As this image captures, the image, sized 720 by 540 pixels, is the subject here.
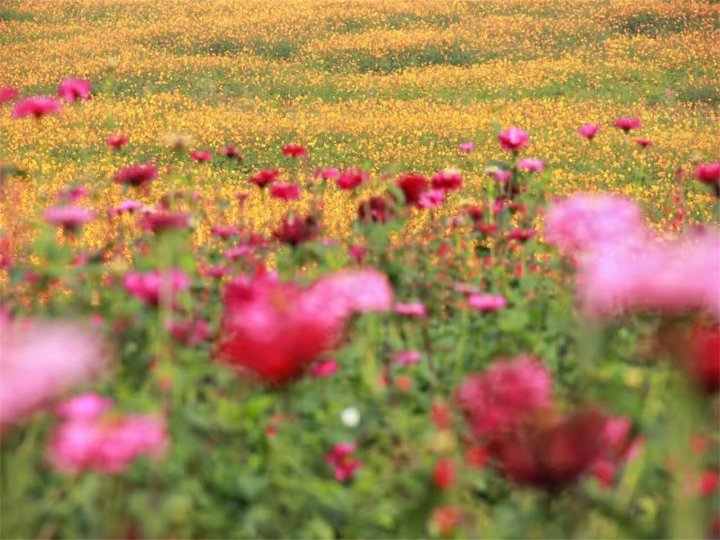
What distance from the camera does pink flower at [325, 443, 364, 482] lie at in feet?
7.96

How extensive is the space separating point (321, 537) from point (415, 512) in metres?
0.42

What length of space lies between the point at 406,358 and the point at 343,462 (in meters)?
0.38

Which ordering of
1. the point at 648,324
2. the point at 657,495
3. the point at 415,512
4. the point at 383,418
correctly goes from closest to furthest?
1. the point at 415,512
2. the point at 657,495
3. the point at 383,418
4. the point at 648,324

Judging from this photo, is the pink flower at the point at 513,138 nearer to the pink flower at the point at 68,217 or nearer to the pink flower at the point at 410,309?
the pink flower at the point at 410,309

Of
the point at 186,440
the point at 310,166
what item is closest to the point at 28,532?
the point at 186,440

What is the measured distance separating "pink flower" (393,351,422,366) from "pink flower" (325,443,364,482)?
1.12 ft

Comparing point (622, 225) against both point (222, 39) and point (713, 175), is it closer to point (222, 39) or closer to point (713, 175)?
point (713, 175)

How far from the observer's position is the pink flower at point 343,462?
2426 millimetres

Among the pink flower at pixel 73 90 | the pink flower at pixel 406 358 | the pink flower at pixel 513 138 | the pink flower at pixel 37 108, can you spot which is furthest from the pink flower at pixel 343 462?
the pink flower at pixel 513 138

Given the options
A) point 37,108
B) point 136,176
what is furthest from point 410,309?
point 37,108

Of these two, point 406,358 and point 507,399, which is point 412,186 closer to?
point 406,358

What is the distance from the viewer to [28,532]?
216 cm

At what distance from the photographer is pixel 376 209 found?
3559mm

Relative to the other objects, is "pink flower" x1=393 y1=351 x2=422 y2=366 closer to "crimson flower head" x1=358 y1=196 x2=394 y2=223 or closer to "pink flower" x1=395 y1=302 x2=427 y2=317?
"pink flower" x1=395 y1=302 x2=427 y2=317
